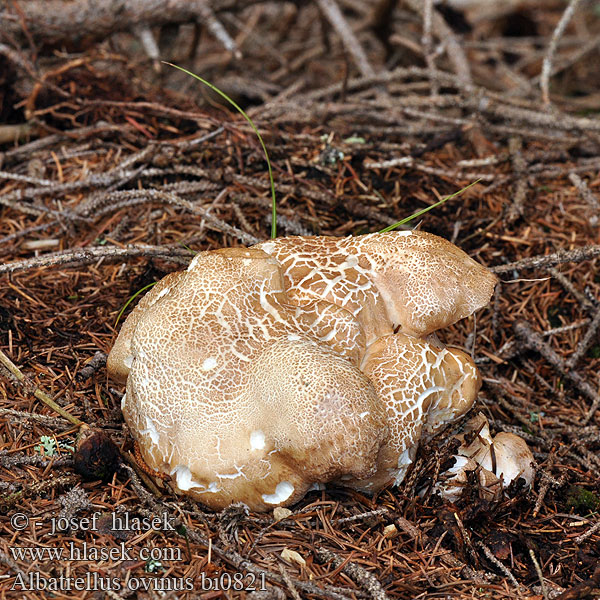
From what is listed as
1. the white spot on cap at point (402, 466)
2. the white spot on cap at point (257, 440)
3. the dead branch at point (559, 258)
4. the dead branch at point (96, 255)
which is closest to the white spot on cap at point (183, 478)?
the white spot on cap at point (257, 440)

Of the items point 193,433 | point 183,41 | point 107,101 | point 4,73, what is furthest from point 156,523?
point 183,41

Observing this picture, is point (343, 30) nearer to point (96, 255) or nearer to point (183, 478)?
point (96, 255)

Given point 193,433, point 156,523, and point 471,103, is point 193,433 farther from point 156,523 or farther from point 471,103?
point 471,103

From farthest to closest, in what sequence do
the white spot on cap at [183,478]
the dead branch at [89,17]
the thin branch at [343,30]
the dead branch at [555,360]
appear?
the thin branch at [343,30]
the dead branch at [89,17]
the dead branch at [555,360]
the white spot on cap at [183,478]

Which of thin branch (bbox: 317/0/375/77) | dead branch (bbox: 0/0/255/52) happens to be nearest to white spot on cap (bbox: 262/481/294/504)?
dead branch (bbox: 0/0/255/52)

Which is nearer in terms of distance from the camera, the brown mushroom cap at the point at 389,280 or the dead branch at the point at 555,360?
the brown mushroom cap at the point at 389,280

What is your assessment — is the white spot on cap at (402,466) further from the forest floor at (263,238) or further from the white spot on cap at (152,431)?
the white spot on cap at (152,431)

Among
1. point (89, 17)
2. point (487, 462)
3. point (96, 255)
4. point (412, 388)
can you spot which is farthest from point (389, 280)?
point (89, 17)

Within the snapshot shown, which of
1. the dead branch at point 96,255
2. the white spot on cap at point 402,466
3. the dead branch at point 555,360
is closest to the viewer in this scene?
the white spot on cap at point 402,466

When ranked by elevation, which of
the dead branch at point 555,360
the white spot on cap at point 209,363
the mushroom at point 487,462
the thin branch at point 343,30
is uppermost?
the thin branch at point 343,30
